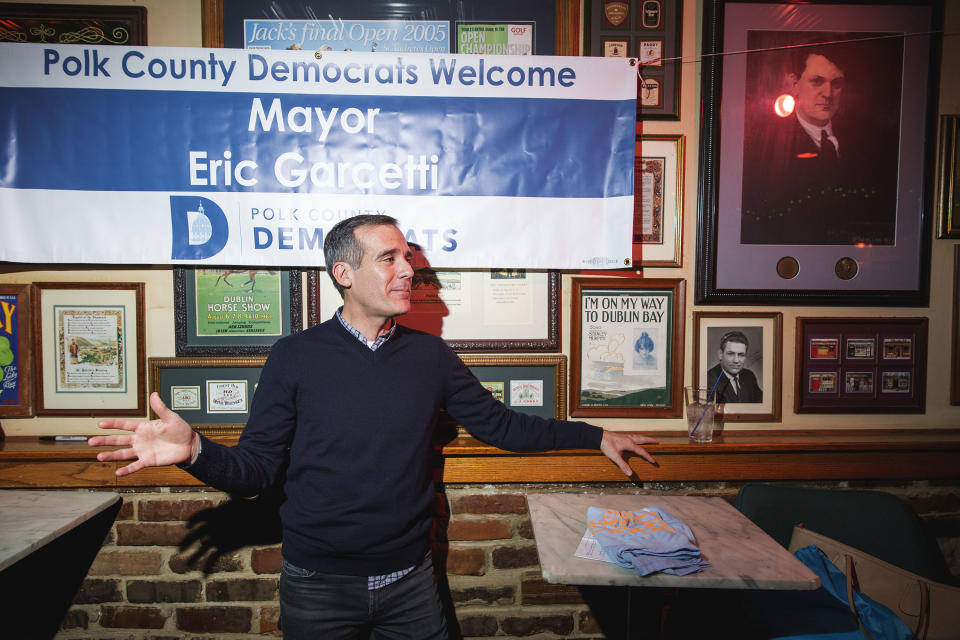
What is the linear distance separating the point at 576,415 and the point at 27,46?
280cm

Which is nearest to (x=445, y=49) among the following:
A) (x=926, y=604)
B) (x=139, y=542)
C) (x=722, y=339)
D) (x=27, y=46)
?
(x=27, y=46)

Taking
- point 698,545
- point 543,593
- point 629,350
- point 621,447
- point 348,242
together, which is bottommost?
point 543,593

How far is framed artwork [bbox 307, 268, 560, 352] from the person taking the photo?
212cm

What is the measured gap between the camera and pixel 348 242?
1682mm

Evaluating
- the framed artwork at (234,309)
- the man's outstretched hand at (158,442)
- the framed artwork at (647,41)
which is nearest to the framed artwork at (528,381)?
the framed artwork at (234,309)

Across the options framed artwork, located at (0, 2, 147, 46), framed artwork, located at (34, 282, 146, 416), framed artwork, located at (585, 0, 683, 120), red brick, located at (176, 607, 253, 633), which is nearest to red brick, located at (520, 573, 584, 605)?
red brick, located at (176, 607, 253, 633)

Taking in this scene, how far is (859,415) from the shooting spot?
2221mm

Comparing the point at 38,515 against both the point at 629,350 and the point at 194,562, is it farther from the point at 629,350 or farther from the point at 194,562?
the point at 629,350

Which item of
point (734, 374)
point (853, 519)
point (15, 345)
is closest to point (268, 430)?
point (15, 345)

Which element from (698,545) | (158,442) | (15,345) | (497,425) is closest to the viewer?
(158,442)

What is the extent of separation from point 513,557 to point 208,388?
62.7 inches

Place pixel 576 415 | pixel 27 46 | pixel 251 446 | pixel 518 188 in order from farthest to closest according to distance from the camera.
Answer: pixel 576 415 < pixel 518 188 < pixel 27 46 < pixel 251 446

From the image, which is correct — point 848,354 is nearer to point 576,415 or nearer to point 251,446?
point 576,415

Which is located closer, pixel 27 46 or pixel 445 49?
pixel 27 46
